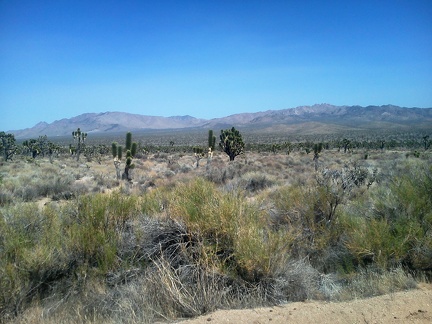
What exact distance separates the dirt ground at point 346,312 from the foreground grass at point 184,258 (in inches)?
10.3

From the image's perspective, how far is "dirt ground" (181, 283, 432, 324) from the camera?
534 centimetres

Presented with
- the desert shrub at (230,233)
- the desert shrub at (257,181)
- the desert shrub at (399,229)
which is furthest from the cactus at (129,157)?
the desert shrub at (399,229)

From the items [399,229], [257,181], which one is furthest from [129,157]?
[399,229]

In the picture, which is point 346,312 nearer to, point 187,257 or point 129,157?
point 187,257

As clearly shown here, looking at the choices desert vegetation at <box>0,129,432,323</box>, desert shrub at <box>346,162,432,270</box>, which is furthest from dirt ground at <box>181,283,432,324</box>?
desert shrub at <box>346,162,432,270</box>

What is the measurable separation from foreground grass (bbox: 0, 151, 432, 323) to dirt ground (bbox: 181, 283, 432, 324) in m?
0.26

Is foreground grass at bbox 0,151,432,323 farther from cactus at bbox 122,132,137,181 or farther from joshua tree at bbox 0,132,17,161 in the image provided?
joshua tree at bbox 0,132,17,161

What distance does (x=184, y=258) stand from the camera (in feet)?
21.7

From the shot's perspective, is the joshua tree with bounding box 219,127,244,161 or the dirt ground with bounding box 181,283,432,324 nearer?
the dirt ground with bounding box 181,283,432,324

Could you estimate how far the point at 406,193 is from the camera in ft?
27.3

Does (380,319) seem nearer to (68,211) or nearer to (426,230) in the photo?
(426,230)

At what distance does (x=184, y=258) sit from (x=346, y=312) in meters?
2.94

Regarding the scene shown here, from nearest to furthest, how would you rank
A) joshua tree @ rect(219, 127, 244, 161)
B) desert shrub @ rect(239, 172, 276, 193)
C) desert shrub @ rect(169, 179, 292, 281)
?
desert shrub @ rect(169, 179, 292, 281), desert shrub @ rect(239, 172, 276, 193), joshua tree @ rect(219, 127, 244, 161)

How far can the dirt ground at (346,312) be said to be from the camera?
5344 mm
